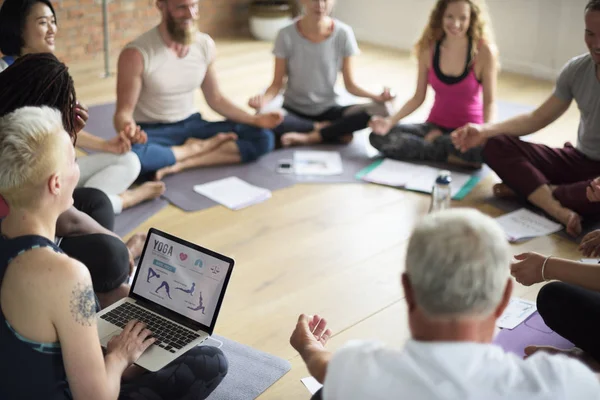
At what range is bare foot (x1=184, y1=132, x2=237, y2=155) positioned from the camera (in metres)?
3.71

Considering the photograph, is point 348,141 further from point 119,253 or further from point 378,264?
point 119,253

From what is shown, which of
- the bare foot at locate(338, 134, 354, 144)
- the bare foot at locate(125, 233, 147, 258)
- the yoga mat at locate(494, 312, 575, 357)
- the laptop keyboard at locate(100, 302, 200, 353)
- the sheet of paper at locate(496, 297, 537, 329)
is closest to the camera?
the laptop keyboard at locate(100, 302, 200, 353)

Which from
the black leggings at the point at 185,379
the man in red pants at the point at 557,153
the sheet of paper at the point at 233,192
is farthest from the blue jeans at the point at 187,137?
the black leggings at the point at 185,379

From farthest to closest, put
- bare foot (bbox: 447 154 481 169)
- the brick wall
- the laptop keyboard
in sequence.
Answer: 1. the brick wall
2. bare foot (bbox: 447 154 481 169)
3. the laptop keyboard

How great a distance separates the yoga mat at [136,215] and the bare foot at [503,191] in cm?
147

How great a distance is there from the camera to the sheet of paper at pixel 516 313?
2.46 metres

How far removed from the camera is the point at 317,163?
3824mm

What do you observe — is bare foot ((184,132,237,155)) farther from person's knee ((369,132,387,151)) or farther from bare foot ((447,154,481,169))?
bare foot ((447,154,481,169))

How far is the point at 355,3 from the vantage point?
6.48 meters

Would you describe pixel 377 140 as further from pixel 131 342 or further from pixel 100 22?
pixel 100 22

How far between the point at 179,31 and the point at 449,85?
1315 millimetres

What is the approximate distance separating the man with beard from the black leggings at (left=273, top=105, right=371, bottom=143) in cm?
21

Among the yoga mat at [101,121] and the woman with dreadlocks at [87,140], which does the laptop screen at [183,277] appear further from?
the yoga mat at [101,121]

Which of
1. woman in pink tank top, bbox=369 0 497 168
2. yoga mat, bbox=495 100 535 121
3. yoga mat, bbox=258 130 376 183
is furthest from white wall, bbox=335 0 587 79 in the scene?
yoga mat, bbox=258 130 376 183
